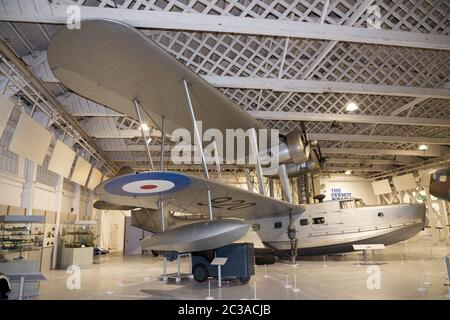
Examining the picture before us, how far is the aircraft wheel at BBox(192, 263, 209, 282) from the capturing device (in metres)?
6.40

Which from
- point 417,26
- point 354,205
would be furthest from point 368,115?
point 417,26

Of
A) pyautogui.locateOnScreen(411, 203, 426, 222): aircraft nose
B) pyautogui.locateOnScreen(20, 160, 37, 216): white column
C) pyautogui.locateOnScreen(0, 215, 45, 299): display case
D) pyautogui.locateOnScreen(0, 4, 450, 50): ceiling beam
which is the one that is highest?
pyautogui.locateOnScreen(0, 4, 450, 50): ceiling beam

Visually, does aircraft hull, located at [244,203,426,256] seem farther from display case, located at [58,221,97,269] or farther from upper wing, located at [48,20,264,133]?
display case, located at [58,221,97,269]

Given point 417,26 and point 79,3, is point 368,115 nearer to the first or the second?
point 417,26

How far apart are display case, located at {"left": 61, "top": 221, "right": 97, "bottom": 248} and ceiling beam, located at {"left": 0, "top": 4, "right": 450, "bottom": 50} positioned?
27.2 feet

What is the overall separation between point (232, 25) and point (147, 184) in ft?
10.4

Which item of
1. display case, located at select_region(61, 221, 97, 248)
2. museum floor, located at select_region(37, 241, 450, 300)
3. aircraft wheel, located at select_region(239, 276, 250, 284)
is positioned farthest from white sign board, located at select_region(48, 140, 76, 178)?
aircraft wheel, located at select_region(239, 276, 250, 284)

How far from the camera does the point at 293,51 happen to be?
7367 millimetres

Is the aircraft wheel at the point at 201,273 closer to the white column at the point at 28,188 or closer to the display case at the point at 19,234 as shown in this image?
the display case at the point at 19,234

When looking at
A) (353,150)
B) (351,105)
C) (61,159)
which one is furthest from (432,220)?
(61,159)

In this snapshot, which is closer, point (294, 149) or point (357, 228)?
point (294, 149)

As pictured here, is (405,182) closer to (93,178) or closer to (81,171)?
(93,178)

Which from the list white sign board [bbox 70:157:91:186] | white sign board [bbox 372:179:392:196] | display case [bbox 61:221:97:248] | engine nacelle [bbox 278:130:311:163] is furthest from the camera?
white sign board [bbox 372:179:392:196]
